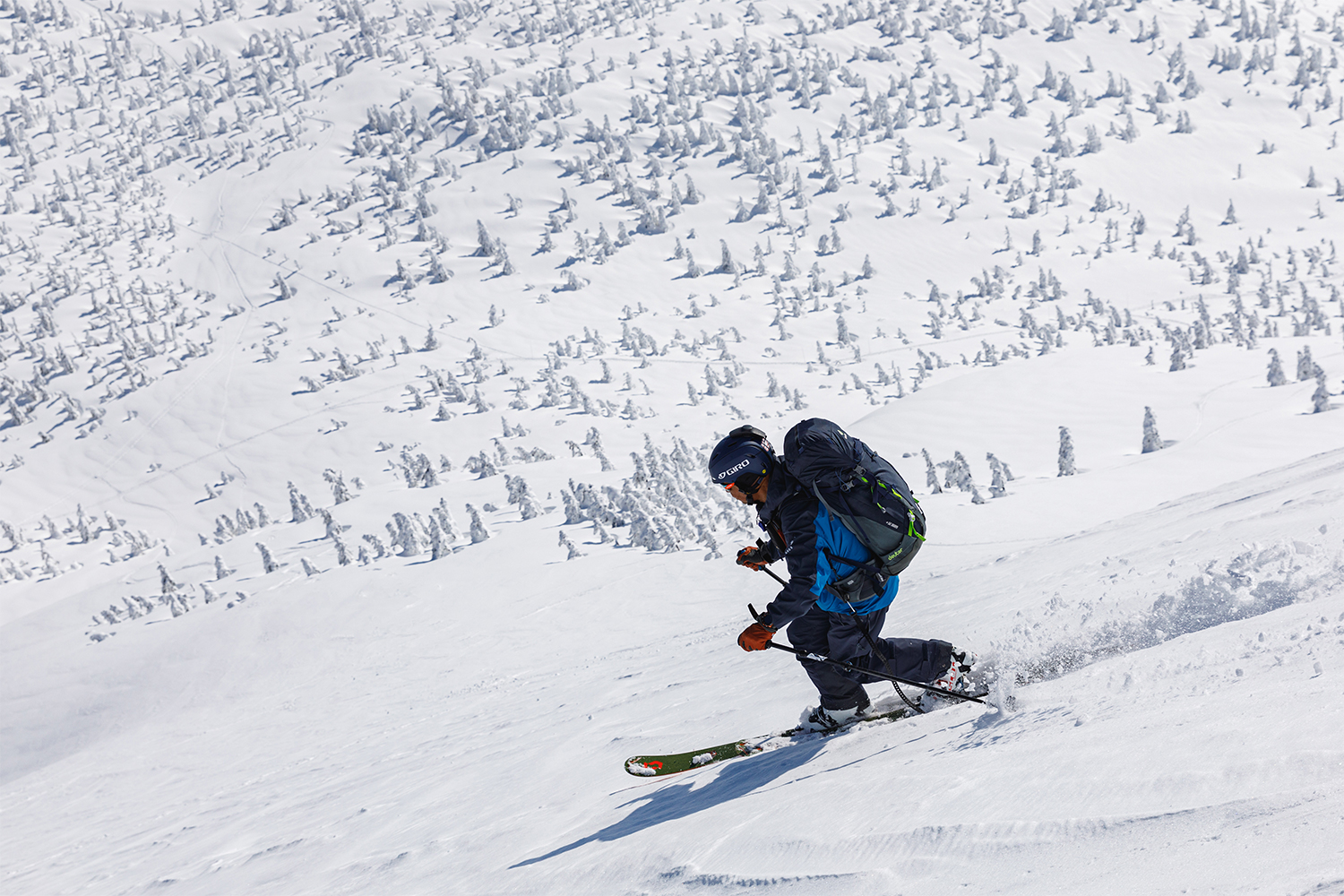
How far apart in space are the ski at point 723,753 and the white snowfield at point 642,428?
190 mm

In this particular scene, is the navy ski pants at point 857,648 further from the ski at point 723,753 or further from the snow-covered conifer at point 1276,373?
the snow-covered conifer at point 1276,373

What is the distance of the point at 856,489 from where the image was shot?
4.73 metres

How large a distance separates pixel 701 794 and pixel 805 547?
5.61ft

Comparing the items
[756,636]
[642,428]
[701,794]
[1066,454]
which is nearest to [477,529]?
[1066,454]

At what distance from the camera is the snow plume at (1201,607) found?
4.55 m

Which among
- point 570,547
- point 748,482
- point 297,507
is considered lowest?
point 570,547

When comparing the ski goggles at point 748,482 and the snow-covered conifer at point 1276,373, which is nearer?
the ski goggles at point 748,482

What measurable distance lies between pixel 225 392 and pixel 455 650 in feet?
153

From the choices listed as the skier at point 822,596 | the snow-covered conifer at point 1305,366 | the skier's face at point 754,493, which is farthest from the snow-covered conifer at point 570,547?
the snow-covered conifer at point 1305,366

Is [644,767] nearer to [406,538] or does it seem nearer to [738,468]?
[738,468]

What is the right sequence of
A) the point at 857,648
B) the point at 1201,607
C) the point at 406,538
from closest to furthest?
the point at 1201,607 → the point at 857,648 → the point at 406,538

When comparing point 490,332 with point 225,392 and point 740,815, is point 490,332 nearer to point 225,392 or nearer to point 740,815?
point 225,392

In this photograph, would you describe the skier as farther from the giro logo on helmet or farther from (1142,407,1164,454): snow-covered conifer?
(1142,407,1164,454): snow-covered conifer

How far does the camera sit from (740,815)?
439cm
